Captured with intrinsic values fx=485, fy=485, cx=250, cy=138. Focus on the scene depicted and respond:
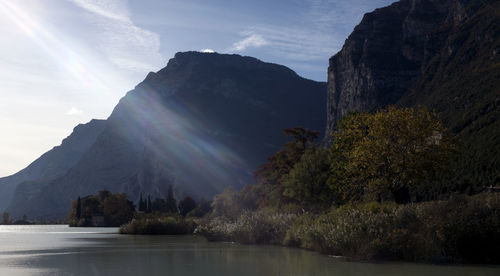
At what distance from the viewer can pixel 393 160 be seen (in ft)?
122

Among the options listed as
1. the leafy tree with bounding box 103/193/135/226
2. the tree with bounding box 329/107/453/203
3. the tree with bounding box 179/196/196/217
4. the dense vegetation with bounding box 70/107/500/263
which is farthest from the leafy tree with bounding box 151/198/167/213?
the tree with bounding box 329/107/453/203

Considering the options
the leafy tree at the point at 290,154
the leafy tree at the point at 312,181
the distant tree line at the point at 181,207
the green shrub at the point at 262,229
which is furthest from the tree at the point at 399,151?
the distant tree line at the point at 181,207

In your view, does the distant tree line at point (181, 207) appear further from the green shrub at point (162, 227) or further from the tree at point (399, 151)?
the tree at point (399, 151)

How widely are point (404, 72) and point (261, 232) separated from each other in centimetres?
16525

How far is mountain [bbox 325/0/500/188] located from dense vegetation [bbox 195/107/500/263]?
1079 centimetres

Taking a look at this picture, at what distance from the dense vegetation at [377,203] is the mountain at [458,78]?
1079cm

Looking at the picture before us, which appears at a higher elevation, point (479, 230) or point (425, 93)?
point (425, 93)

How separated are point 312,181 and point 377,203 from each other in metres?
18.9

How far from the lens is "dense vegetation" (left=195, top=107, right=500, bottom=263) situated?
2047cm

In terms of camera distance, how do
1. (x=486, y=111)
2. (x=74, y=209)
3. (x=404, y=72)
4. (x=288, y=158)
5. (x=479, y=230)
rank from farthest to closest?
(x=404, y=72) < (x=74, y=209) < (x=486, y=111) < (x=288, y=158) < (x=479, y=230)

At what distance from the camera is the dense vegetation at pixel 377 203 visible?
806 inches

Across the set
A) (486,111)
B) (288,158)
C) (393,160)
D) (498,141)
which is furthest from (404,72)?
(393,160)

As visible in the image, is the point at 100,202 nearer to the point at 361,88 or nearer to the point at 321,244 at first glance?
the point at 361,88

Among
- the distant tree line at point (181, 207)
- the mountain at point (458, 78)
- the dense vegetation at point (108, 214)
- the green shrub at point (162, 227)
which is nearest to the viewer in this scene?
the green shrub at point (162, 227)
